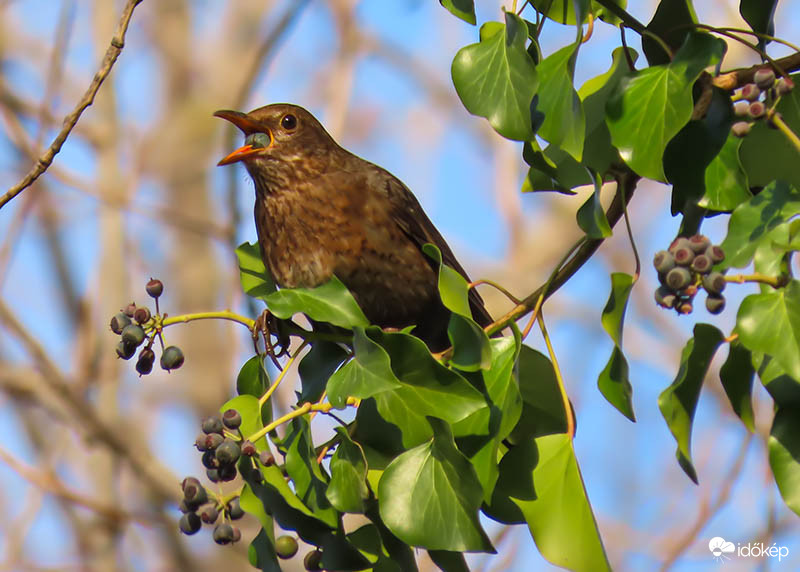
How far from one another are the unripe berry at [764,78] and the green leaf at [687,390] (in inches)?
18.6

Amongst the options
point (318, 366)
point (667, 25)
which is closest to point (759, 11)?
point (667, 25)

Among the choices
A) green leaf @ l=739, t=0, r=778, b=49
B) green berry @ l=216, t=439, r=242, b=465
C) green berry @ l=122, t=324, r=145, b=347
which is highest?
green leaf @ l=739, t=0, r=778, b=49

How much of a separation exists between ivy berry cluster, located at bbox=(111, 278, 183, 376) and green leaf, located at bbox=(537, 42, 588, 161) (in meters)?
0.89

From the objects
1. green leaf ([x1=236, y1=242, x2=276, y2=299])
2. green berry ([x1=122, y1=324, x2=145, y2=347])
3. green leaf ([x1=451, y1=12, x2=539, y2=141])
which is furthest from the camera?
green leaf ([x1=236, y1=242, x2=276, y2=299])

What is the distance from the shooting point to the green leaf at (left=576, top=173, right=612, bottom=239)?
6.24 ft

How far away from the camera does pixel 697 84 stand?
2.07 meters

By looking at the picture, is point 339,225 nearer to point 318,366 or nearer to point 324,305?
point 318,366

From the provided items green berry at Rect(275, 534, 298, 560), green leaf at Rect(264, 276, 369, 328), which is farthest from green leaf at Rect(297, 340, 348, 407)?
green berry at Rect(275, 534, 298, 560)

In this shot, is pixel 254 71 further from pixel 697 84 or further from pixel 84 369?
pixel 697 84

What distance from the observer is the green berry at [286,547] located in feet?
7.13

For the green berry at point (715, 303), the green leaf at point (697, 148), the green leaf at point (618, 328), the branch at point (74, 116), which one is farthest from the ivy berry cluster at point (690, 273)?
the branch at point (74, 116)

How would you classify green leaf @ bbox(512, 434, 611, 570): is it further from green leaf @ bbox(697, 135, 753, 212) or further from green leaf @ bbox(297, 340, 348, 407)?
green leaf @ bbox(297, 340, 348, 407)

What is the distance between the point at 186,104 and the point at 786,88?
999 centimetres

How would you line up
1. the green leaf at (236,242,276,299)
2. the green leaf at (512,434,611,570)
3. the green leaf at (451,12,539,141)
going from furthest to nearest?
the green leaf at (236,242,276,299) < the green leaf at (451,12,539,141) < the green leaf at (512,434,611,570)
